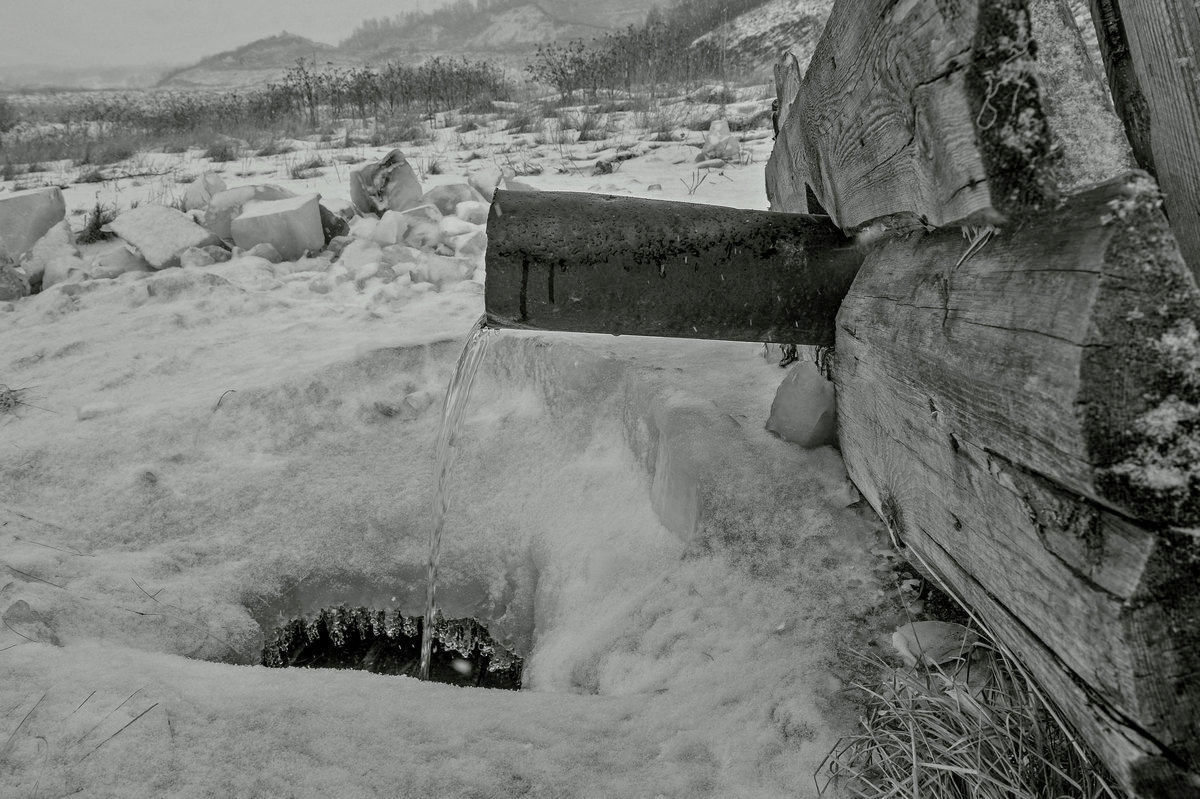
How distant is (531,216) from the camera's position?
171cm

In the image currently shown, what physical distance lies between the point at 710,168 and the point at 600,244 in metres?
4.43

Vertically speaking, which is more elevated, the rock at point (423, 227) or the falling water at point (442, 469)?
the rock at point (423, 227)

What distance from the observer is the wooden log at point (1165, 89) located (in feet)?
3.75

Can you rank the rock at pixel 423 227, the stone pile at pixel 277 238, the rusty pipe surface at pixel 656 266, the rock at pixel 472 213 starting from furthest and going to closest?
the rock at pixel 472 213, the rock at pixel 423 227, the stone pile at pixel 277 238, the rusty pipe surface at pixel 656 266

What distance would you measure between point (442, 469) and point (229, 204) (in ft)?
12.3

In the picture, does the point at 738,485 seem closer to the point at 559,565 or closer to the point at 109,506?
the point at 559,565

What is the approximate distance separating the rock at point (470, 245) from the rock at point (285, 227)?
37.4 inches

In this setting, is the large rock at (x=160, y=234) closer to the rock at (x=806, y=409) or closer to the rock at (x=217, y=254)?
the rock at (x=217, y=254)

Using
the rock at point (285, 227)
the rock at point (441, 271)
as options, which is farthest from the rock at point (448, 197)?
the rock at point (441, 271)

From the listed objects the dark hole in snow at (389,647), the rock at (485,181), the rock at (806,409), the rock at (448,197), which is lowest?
the dark hole in snow at (389,647)

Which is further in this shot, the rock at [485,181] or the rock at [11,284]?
the rock at [485,181]

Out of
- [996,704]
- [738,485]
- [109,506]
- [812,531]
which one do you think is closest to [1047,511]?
[996,704]

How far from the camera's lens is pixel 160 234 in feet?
16.0

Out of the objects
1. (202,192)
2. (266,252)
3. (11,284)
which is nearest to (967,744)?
(266,252)
